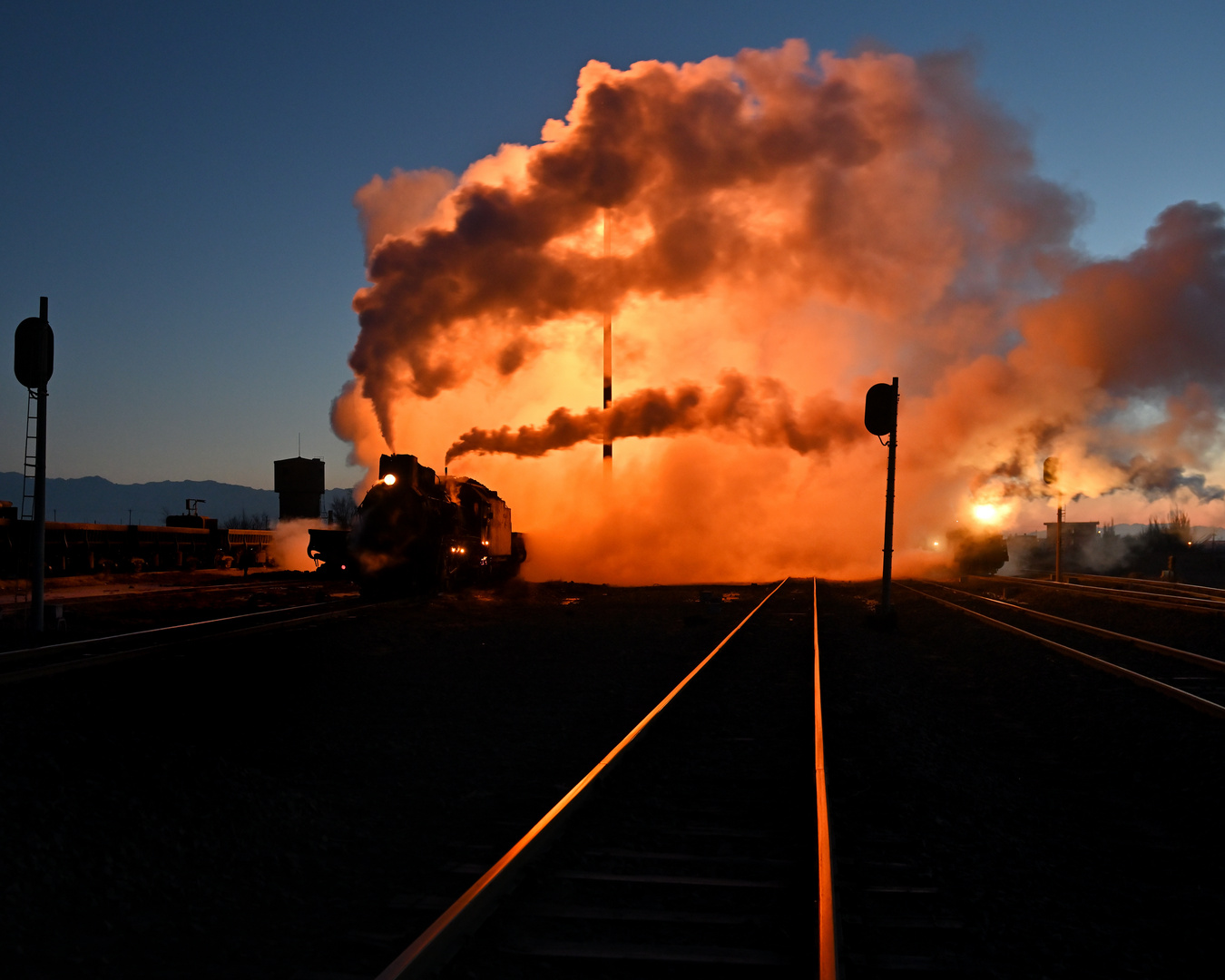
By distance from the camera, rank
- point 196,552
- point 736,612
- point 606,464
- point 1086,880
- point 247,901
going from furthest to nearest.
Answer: point 606,464
point 196,552
point 736,612
point 1086,880
point 247,901

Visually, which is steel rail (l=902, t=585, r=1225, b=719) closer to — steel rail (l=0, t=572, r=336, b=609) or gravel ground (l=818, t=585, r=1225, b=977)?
gravel ground (l=818, t=585, r=1225, b=977)

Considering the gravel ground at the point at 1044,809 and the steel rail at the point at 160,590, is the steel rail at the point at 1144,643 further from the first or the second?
the steel rail at the point at 160,590

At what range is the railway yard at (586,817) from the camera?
404 cm

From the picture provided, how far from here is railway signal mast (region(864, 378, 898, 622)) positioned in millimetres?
20250

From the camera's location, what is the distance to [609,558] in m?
48.0

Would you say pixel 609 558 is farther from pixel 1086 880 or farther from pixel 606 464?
pixel 1086 880

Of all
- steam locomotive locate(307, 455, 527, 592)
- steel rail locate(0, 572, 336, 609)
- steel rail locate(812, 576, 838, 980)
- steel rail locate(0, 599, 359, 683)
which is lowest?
steel rail locate(0, 572, 336, 609)

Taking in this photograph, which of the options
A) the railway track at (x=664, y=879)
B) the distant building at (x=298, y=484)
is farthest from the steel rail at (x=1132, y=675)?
the distant building at (x=298, y=484)

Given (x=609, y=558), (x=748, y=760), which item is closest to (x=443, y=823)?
(x=748, y=760)

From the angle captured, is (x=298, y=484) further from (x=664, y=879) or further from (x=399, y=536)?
(x=664, y=879)

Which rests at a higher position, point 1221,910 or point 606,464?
point 606,464

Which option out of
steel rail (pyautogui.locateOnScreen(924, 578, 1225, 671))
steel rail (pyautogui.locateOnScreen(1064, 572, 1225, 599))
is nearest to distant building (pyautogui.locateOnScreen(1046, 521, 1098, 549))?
steel rail (pyautogui.locateOnScreen(1064, 572, 1225, 599))

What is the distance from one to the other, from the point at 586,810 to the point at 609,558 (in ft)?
138

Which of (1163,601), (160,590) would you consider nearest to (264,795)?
(160,590)
